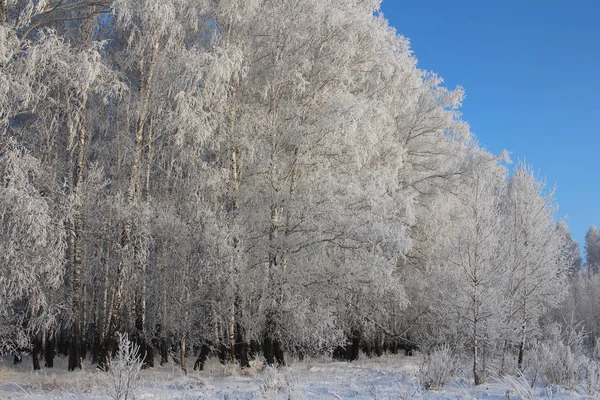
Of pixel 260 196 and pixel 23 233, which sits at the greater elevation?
pixel 260 196

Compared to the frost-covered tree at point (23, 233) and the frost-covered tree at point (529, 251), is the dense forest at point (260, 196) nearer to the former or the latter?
the frost-covered tree at point (529, 251)

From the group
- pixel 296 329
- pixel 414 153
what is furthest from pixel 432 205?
pixel 296 329

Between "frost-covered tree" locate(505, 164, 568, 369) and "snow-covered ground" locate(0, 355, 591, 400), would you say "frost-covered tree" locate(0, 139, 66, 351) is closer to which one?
"snow-covered ground" locate(0, 355, 591, 400)

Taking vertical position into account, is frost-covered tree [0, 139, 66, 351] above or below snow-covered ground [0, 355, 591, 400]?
above

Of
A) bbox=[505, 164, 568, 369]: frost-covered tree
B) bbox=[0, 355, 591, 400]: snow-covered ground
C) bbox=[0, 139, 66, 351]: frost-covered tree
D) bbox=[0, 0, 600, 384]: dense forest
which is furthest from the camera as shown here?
bbox=[505, 164, 568, 369]: frost-covered tree

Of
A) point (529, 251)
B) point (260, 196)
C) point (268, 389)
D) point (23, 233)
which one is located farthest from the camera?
point (529, 251)

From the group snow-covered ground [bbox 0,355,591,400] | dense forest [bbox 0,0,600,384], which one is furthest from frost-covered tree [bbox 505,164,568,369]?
snow-covered ground [bbox 0,355,591,400]

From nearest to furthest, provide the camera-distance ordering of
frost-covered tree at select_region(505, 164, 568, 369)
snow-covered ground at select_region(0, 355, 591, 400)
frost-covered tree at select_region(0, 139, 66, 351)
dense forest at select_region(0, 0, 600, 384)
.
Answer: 1. snow-covered ground at select_region(0, 355, 591, 400)
2. frost-covered tree at select_region(0, 139, 66, 351)
3. dense forest at select_region(0, 0, 600, 384)
4. frost-covered tree at select_region(505, 164, 568, 369)

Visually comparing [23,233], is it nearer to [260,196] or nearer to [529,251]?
[260,196]

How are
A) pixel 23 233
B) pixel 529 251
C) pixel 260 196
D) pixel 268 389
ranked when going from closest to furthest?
pixel 268 389
pixel 23 233
pixel 260 196
pixel 529 251

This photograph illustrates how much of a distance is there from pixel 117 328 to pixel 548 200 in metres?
13.8

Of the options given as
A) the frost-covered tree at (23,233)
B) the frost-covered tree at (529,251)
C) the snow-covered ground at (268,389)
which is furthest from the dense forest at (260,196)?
the snow-covered ground at (268,389)

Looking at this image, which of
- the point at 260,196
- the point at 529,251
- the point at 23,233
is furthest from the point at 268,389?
the point at 529,251

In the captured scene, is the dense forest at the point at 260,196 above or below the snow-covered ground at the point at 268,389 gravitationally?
above
